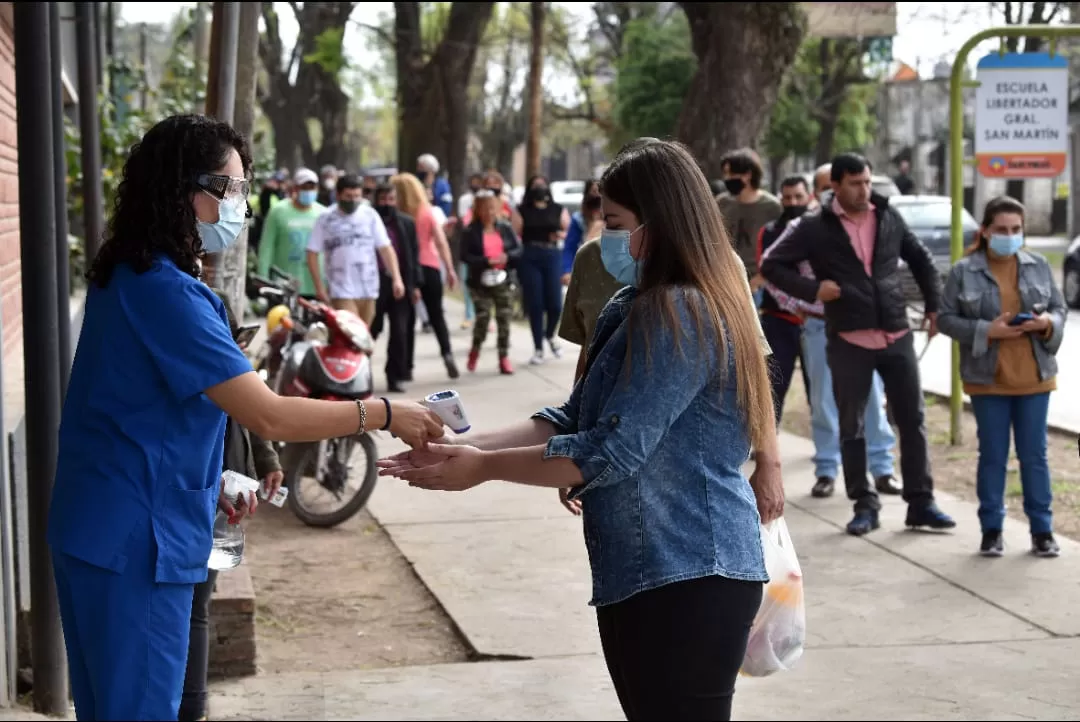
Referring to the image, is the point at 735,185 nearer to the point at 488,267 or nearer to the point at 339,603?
the point at 339,603

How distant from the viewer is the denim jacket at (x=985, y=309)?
309 inches

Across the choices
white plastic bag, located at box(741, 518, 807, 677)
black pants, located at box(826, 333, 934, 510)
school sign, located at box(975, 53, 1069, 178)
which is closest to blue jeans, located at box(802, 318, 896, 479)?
black pants, located at box(826, 333, 934, 510)

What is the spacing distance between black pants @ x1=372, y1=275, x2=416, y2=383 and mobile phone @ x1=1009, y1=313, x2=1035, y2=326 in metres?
7.35

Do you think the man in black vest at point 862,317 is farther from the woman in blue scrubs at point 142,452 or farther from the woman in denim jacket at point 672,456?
the woman in blue scrubs at point 142,452

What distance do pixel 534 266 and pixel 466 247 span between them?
77cm

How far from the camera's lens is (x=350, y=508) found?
29.8ft

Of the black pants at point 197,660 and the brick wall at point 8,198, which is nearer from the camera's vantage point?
the black pants at point 197,660

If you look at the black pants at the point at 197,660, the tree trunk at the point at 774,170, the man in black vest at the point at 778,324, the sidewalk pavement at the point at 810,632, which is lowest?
the sidewalk pavement at the point at 810,632

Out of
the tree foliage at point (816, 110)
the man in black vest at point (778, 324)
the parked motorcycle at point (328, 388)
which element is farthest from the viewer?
the tree foliage at point (816, 110)

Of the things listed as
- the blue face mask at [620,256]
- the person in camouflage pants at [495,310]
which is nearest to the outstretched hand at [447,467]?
the blue face mask at [620,256]

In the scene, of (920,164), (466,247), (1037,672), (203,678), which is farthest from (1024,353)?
(920,164)

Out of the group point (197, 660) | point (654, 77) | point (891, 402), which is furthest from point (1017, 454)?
point (654, 77)

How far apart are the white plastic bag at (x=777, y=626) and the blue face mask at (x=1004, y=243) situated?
4.37 meters

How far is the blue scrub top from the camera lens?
11.2 ft
